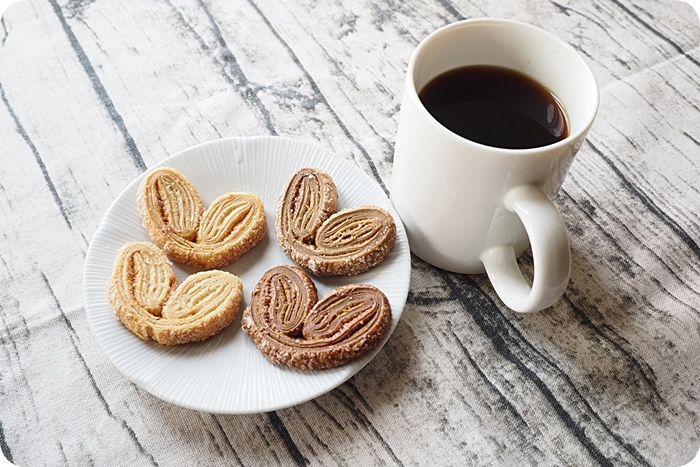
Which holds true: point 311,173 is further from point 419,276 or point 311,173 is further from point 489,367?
point 489,367

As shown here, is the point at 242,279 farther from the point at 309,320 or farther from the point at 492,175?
the point at 492,175

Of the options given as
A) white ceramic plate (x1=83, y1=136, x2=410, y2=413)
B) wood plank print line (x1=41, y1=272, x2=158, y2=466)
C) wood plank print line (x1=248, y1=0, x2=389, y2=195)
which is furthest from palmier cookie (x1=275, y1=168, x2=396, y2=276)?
wood plank print line (x1=41, y1=272, x2=158, y2=466)

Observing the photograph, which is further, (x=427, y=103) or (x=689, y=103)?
(x=689, y=103)

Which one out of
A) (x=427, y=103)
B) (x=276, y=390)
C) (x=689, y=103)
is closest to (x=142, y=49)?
(x=427, y=103)

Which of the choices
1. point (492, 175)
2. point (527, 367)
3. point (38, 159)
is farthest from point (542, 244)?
point (38, 159)

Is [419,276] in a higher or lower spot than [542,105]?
lower

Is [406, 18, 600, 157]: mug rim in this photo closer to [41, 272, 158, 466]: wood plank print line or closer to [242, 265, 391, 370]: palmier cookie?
[242, 265, 391, 370]: palmier cookie

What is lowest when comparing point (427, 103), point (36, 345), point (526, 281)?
point (36, 345)
